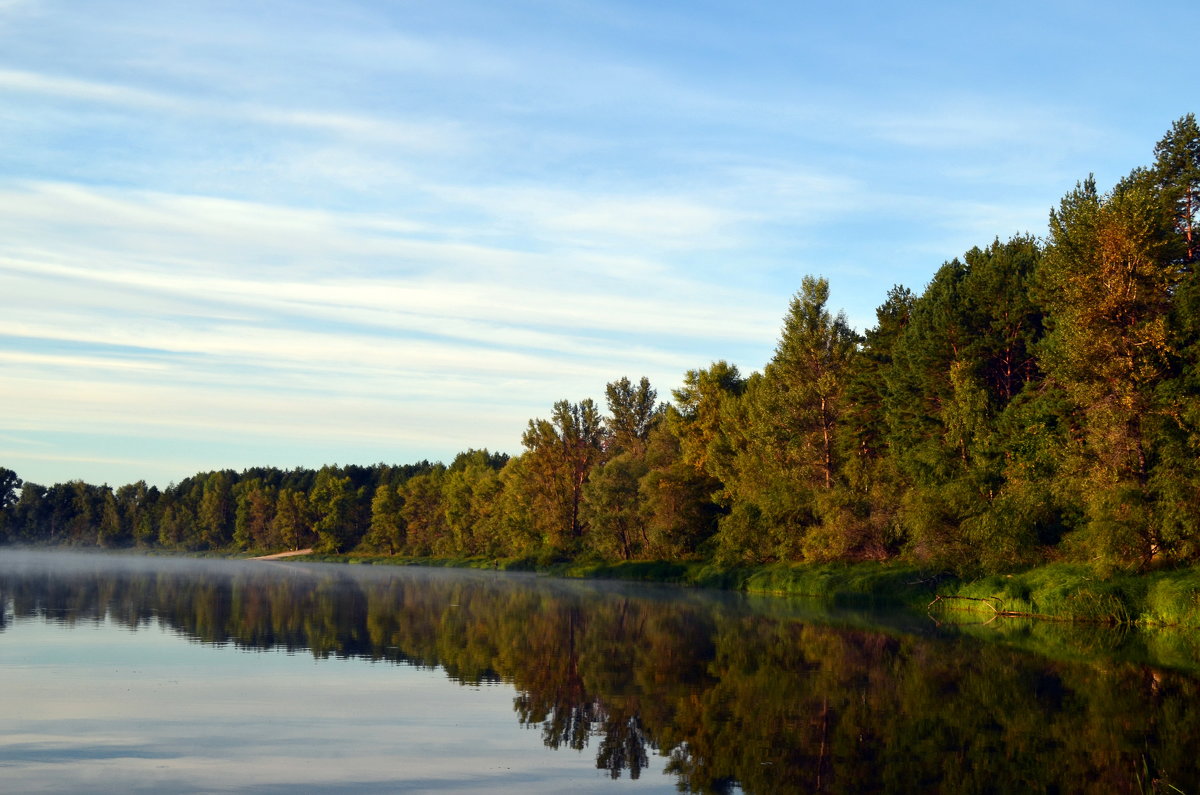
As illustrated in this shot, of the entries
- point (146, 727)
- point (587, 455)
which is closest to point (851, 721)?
point (146, 727)

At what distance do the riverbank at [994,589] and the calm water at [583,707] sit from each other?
3.33 metres

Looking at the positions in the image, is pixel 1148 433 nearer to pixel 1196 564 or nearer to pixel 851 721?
pixel 1196 564

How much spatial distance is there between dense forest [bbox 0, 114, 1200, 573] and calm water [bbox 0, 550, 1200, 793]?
31.5ft

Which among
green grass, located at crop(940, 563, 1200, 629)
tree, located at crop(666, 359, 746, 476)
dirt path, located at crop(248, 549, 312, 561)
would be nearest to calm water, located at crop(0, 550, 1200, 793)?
green grass, located at crop(940, 563, 1200, 629)

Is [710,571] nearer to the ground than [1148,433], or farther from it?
nearer to the ground

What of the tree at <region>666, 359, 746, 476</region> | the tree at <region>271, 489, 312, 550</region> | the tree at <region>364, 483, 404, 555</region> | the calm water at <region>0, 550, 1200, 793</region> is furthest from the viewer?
the tree at <region>271, 489, 312, 550</region>

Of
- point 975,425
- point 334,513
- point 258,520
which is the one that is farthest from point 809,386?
point 258,520

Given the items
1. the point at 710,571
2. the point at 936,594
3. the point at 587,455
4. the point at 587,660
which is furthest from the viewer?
the point at 587,455

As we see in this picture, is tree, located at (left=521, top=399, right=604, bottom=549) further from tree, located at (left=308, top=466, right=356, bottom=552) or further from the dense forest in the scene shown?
tree, located at (left=308, top=466, right=356, bottom=552)

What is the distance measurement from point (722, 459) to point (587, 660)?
204 ft

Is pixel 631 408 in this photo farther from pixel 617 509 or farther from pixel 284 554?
pixel 284 554

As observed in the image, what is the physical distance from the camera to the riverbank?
138 ft

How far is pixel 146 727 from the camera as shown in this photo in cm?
1841

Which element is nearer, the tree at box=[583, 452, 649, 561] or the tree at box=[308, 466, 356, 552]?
the tree at box=[583, 452, 649, 561]
